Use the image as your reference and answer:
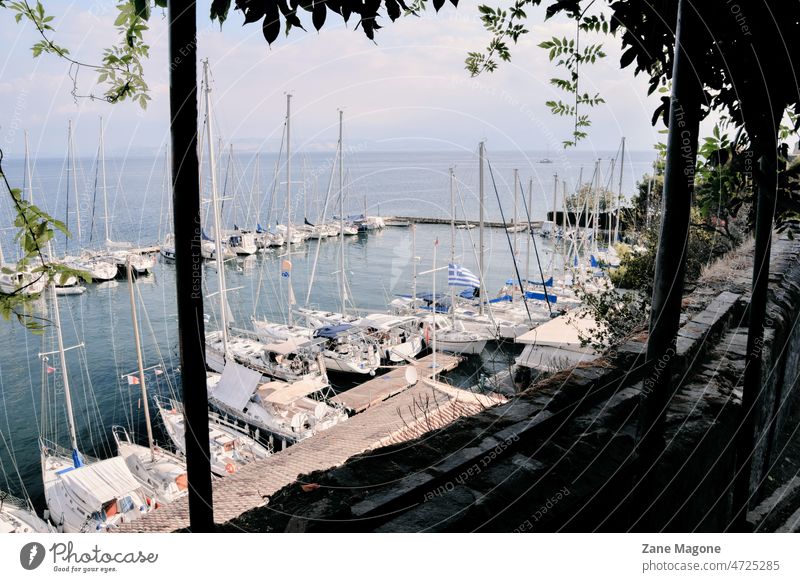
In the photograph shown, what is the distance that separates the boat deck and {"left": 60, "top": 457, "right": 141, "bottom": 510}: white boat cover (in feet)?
10.1

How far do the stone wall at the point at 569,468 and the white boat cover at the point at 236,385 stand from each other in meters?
10.9

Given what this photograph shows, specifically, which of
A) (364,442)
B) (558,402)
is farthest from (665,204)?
(364,442)

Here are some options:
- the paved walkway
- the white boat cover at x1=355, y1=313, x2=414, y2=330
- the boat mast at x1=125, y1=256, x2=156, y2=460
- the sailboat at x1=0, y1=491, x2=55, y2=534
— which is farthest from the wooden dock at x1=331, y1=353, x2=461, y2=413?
the sailboat at x1=0, y1=491, x2=55, y2=534

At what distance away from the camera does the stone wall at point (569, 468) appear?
6.27 ft

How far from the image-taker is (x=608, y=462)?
7.60 feet

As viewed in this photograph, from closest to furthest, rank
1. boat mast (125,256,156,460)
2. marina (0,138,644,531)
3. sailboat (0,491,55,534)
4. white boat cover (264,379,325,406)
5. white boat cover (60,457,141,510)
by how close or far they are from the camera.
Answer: boat mast (125,256,156,460)
sailboat (0,491,55,534)
white boat cover (60,457,141,510)
marina (0,138,644,531)
white boat cover (264,379,325,406)

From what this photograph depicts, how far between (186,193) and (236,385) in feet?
42.9

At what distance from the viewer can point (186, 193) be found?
1.30m

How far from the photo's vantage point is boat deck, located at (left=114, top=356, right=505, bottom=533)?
3833 mm

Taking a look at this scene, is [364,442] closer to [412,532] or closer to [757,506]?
[757,506]

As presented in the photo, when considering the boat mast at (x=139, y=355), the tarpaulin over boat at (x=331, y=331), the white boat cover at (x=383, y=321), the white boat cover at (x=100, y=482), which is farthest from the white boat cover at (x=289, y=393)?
the white boat cover at (x=383, y=321)

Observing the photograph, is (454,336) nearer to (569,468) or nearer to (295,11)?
(569,468)

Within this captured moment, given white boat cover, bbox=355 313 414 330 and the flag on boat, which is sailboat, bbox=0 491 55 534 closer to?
the flag on boat

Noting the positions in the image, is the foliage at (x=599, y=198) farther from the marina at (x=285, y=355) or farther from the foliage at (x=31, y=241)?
the foliage at (x=31, y=241)
